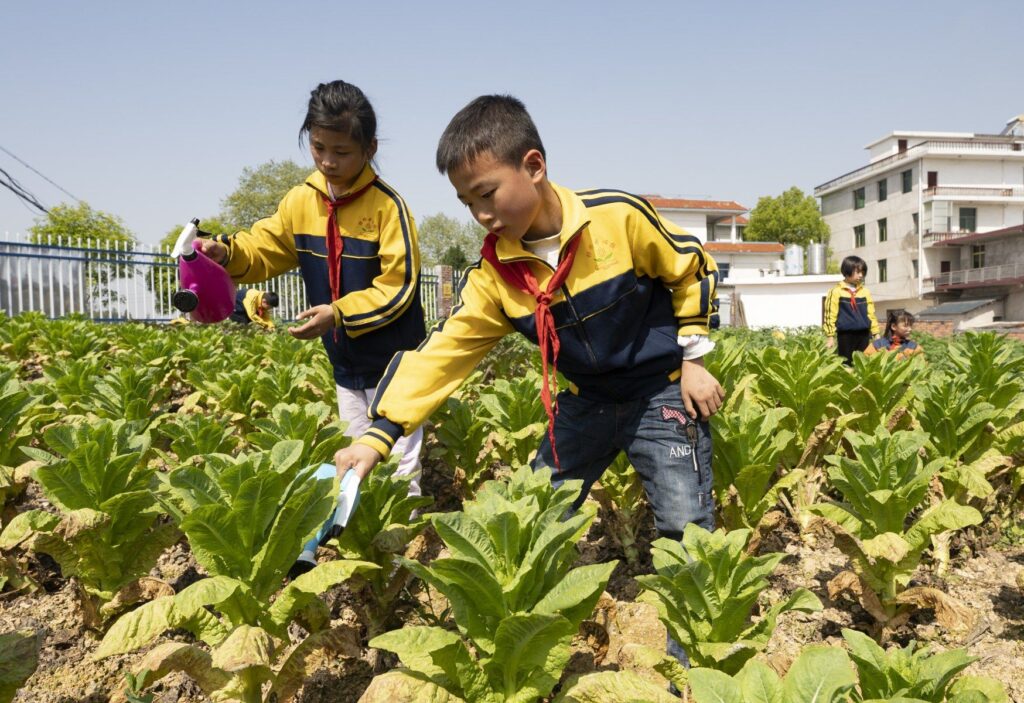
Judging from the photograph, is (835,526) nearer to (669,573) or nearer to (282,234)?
(669,573)

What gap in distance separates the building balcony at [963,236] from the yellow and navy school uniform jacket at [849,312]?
42.1m

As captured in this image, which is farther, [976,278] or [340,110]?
[976,278]

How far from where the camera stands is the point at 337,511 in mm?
2330

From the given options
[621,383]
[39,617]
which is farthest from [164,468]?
[621,383]

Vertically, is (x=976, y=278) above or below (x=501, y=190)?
above

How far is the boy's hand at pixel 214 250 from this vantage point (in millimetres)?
3635

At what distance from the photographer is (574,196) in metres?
2.74

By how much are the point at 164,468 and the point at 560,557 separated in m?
Result: 3.77

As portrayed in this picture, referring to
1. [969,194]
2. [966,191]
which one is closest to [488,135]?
[969,194]

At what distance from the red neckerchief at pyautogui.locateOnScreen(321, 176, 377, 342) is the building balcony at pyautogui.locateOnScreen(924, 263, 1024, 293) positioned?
160 ft

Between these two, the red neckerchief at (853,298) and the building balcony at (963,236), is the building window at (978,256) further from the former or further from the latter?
the red neckerchief at (853,298)

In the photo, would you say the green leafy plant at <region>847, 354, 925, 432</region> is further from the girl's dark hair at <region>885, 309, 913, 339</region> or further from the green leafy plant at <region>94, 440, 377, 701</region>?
the girl's dark hair at <region>885, 309, 913, 339</region>

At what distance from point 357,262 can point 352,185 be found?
386mm

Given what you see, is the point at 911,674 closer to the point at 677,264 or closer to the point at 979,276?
the point at 677,264
